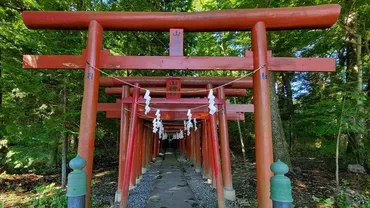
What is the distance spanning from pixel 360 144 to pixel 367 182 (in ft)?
5.29

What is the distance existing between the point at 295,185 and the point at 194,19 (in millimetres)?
6884

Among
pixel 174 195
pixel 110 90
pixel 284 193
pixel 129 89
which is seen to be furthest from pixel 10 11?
pixel 284 193

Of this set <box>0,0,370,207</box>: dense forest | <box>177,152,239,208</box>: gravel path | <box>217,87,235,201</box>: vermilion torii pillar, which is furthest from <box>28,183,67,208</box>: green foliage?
<box>217,87,235,201</box>: vermilion torii pillar

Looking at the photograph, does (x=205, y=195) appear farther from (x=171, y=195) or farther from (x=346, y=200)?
(x=346, y=200)

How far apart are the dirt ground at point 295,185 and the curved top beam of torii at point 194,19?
15.7ft

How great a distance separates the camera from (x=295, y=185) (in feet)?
27.1

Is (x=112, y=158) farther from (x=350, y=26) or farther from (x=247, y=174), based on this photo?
(x=350, y=26)

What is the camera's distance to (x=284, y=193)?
92.9 inches

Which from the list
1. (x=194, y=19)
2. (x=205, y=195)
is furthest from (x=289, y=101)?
(x=194, y=19)

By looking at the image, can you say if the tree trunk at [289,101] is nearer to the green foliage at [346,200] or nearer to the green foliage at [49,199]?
the green foliage at [346,200]

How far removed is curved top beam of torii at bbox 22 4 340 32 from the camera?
3803 millimetres

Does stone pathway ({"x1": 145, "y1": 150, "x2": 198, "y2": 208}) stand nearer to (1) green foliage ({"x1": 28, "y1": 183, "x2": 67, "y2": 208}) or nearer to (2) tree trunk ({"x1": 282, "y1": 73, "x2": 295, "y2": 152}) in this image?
(1) green foliage ({"x1": 28, "y1": 183, "x2": 67, "y2": 208})

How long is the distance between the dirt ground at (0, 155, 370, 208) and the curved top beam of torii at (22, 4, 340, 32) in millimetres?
4781

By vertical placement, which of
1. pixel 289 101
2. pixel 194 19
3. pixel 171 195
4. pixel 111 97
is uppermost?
pixel 289 101
